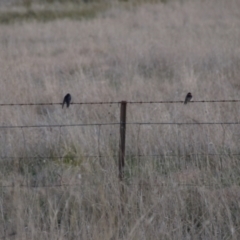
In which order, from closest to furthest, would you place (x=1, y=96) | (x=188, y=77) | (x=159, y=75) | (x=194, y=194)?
1. (x=194, y=194)
2. (x=1, y=96)
3. (x=188, y=77)
4. (x=159, y=75)

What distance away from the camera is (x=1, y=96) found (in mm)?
8547

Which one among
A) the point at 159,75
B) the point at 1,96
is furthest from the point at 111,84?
the point at 1,96


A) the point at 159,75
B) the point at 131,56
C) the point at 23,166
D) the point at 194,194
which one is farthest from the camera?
the point at 131,56

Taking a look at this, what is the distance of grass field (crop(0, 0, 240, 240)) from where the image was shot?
4.66 m

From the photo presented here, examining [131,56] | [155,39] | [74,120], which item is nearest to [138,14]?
[155,39]

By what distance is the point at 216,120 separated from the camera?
22.5 ft

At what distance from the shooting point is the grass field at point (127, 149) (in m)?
4.66

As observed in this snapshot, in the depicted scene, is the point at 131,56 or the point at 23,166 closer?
the point at 23,166

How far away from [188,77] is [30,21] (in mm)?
11356

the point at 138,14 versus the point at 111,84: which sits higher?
the point at 138,14

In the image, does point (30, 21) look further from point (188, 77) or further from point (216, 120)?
point (216, 120)

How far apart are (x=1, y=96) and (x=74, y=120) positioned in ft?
5.91

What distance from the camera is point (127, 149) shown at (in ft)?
20.6

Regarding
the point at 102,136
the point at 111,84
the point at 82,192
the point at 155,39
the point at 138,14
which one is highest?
the point at 138,14
